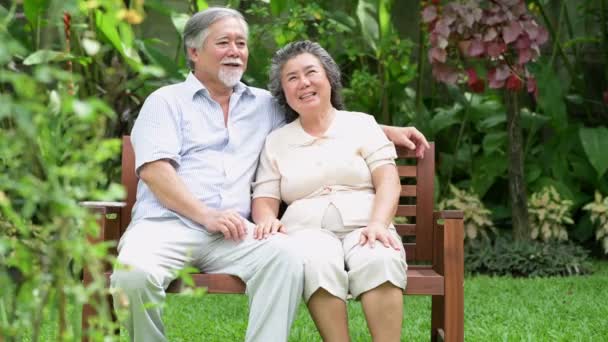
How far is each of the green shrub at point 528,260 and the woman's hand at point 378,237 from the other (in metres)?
2.51

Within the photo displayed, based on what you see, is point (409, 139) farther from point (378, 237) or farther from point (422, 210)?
point (378, 237)

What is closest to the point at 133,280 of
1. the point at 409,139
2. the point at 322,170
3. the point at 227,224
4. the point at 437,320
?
the point at 227,224

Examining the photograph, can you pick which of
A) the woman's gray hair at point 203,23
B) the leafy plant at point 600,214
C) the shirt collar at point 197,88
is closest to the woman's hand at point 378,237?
the shirt collar at point 197,88

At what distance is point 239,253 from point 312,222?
0.93 feet

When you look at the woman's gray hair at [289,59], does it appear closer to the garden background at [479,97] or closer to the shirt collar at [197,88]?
the shirt collar at [197,88]

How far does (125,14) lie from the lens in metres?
1.50

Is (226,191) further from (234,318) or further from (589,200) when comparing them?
(589,200)

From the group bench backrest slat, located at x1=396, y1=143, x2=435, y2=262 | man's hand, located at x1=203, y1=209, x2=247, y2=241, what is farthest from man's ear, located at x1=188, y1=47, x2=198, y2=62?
bench backrest slat, located at x1=396, y1=143, x2=435, y2=262

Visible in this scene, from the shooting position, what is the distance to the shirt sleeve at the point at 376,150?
3252 mm

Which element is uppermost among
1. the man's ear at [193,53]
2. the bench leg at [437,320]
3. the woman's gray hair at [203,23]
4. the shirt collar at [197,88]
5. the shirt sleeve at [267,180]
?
the woman's gray hair at [203,23]

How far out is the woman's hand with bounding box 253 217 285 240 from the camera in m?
3.08

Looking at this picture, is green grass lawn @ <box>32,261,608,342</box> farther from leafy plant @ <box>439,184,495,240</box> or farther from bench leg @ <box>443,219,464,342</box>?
bench leg @ <box>443,219,464,342</box>

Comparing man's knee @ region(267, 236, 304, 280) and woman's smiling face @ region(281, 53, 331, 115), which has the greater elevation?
woman's smiling face @ region(281, 53, 331, 115)

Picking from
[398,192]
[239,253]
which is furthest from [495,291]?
[239,253]
